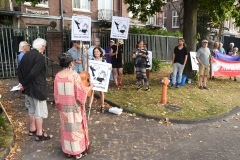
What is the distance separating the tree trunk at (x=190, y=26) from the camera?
951 centimetres

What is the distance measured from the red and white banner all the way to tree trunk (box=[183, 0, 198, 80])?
1179 mm

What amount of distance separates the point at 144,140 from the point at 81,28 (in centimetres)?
411

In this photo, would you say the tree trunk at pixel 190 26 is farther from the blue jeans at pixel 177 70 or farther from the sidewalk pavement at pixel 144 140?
the sidewalk pavement at pixel 144 140

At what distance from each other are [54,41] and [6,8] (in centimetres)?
813

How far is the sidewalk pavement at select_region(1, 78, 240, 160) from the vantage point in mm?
4086

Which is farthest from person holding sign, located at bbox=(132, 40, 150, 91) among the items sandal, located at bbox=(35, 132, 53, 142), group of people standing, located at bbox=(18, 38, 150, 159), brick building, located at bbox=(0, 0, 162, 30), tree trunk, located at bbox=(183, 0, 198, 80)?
brick building, located at bbox=(0, 0, 162, 30)

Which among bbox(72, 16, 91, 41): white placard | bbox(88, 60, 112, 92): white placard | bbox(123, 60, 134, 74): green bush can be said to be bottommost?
bbox(123, 60, 134, 74): green bush

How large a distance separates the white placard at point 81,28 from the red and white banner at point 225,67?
620 centimetres

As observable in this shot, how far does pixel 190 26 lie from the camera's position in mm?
9625

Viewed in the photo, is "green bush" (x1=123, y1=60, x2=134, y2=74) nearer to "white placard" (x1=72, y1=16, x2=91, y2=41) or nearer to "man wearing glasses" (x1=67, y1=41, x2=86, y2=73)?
"white placard" (x1=72, y1=16, x2=91, y2=41)

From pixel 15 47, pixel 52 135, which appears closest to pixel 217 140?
pixel 52 135

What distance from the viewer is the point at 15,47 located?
10.2 metres

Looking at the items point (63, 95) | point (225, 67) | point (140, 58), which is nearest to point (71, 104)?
point (63, 95)

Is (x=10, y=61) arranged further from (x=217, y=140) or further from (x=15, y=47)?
(x=217, y=140)
